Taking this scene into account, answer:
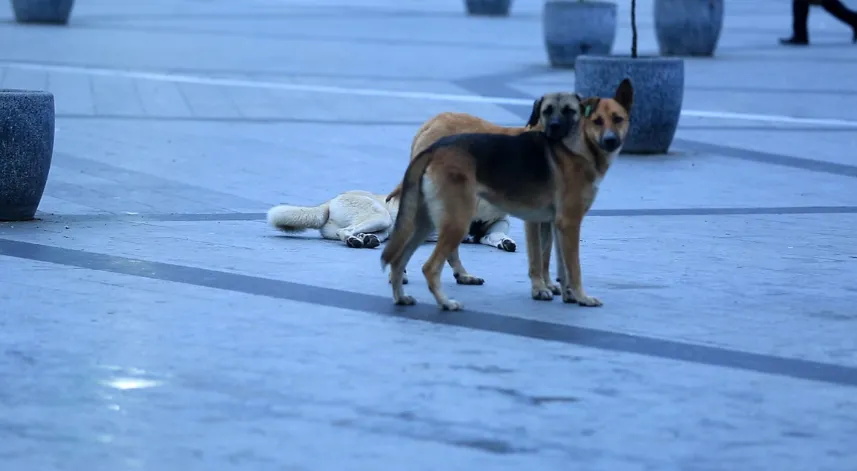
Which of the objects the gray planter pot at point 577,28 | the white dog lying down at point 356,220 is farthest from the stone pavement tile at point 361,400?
the gray planter pot at point 577,28

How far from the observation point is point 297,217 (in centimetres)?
918

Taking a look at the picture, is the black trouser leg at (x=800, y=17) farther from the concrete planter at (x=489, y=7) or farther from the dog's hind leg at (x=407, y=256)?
the dog's hind leg at (x=407, y=256)

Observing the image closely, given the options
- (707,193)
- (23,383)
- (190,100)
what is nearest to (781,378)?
(23,383)

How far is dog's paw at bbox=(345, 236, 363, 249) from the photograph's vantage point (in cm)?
904

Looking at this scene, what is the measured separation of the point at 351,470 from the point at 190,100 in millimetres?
12854

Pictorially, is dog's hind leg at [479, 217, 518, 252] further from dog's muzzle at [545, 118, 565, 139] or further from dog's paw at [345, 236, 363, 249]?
dog's muzzle at [545, 118, 565, 139]

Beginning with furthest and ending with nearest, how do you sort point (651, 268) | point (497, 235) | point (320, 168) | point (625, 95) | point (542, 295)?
point (320, 168), point (497, 235), point (651, 268), point (542, 295), point (625, 95)

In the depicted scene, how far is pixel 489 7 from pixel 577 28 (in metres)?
13.5

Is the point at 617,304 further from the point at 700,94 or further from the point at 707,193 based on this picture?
the point at 700,94

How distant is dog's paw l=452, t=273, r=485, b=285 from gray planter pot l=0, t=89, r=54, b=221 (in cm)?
331

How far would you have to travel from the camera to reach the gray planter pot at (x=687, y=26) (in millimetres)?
22797

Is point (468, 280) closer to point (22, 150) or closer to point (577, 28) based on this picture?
point (22, 150)

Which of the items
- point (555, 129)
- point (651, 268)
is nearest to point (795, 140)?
point (651, 268)

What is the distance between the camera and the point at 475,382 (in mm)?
5828
